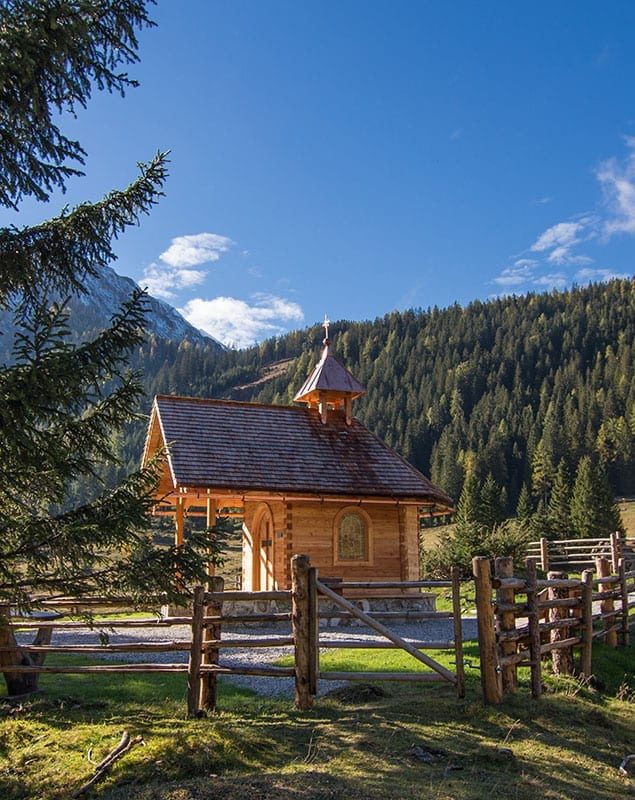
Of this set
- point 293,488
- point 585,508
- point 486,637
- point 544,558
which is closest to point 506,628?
point 486,637

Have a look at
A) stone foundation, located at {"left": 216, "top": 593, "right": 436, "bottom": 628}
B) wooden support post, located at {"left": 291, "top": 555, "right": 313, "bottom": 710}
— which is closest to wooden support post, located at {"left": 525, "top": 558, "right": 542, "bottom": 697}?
wooden support post, located at {"left": 291, "top": 555, "right": 313, "bottom": 710}

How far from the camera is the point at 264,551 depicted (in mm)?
21281

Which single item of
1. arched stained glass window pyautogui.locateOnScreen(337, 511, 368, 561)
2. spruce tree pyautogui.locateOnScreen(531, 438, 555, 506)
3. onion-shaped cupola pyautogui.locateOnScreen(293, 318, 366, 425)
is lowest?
arched stained glass window pyautogui.locateOnScreen(337, 511, 368, 561)

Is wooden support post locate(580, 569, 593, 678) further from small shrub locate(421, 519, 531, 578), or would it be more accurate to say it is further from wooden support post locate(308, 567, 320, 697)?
small shrub locate(421, 519, 531, 578)

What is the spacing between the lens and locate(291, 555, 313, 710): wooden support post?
344 inches

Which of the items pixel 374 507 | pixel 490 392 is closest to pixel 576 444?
pixel 490 392

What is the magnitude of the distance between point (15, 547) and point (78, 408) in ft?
4.85

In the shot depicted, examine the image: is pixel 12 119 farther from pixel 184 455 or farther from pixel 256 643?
pixel 184 455

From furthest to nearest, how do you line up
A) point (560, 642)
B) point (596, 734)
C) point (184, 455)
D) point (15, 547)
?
point (184, 455) → point (560, 642) → point (596, 734) → point (15, 547)

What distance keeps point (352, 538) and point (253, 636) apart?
4646 millimetres

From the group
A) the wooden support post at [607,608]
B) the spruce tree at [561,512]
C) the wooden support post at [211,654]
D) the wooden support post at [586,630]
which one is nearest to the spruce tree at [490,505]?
the spruce tree at [561,512]

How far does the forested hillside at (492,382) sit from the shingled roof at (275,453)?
70432mm

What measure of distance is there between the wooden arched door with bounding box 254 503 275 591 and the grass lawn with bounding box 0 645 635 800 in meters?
10.4

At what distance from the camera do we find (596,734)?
27.6ft
